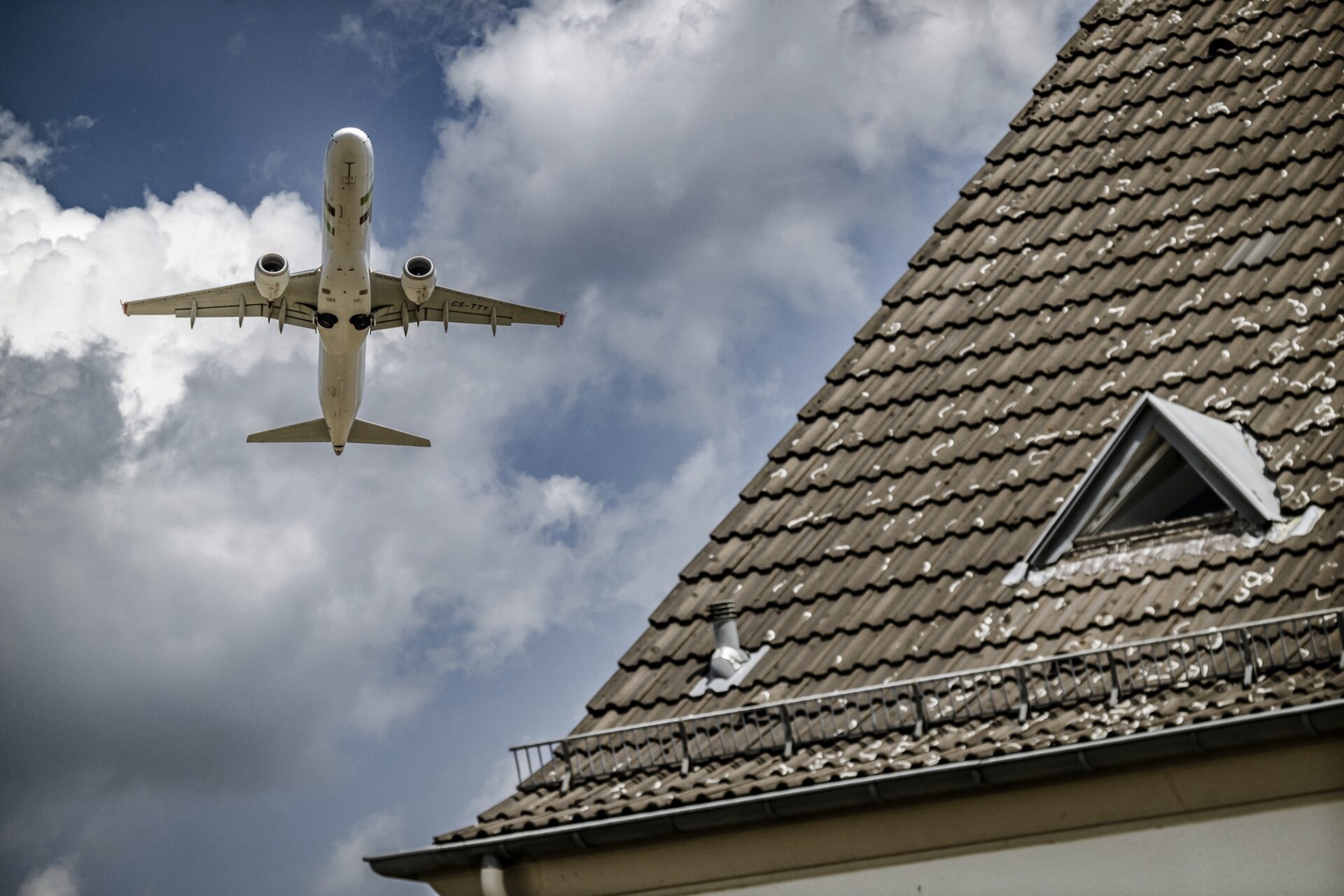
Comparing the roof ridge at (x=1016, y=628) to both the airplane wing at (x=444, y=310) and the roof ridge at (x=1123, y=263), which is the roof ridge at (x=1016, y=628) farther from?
the airplane wing at (x=444, y=310)

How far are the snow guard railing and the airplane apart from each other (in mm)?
22461

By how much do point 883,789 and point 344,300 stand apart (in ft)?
88.0

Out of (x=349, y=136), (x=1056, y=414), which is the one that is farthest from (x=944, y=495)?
(x=349, y=136)

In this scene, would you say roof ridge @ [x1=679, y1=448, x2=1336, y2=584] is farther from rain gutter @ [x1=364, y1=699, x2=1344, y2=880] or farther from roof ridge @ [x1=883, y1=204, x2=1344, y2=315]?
roof ridge @ [x1=883, y1=204, x2=1344, y2=315]

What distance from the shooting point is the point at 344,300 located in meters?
33.0

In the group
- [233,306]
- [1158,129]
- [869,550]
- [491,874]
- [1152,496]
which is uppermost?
[233,306]

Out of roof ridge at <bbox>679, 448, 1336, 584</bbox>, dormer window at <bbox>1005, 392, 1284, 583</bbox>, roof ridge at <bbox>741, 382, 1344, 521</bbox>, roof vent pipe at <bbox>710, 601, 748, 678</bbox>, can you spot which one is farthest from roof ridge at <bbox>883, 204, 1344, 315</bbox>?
roof vent pipe at <bbox>710, 601, 748, 678</bbox>

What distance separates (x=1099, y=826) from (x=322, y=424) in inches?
1456

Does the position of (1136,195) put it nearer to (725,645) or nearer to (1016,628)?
(1016,628)

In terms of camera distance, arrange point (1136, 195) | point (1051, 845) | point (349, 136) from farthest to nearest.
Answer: point (349, 136) < point (1136, 195) < point (1051, 845)

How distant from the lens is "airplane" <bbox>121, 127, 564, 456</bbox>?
98.7ft

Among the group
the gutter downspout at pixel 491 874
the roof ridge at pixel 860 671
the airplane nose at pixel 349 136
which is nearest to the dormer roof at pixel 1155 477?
the roof ridge at pixel 860 671

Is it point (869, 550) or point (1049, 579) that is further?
point (869, 550)

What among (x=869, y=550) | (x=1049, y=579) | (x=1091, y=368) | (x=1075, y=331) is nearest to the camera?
(x=1049, y=579)
